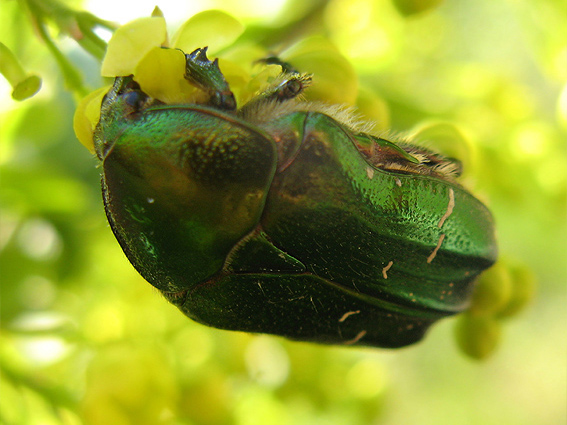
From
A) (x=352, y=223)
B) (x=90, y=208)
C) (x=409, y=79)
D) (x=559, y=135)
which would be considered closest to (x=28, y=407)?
(x=90, y=208)

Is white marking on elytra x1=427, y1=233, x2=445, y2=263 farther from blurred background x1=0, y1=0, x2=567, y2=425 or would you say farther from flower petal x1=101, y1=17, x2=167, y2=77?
flower petal x1=101, y1=17, x2=167, y2=77

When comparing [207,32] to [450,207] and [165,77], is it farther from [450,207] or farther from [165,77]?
[450,207]

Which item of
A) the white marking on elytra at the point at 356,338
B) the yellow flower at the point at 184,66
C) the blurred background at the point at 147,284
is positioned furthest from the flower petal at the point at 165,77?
the white marking on elytra at the point at 356,338

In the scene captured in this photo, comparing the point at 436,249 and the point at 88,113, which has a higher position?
the point at 88,113

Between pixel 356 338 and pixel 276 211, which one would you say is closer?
pixel 276 211

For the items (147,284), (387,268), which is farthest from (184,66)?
(147,284)

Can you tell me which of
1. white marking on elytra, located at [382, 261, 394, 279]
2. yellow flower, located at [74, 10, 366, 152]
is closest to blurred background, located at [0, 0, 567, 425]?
yellow flower, located at [74, 10, 366, 152]
